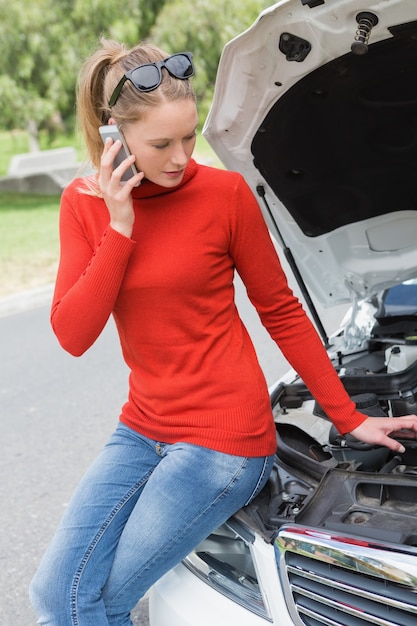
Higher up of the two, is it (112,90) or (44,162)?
(112,90)

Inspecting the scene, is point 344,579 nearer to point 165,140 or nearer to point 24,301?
point 165,140

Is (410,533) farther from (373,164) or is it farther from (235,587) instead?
(373,164)

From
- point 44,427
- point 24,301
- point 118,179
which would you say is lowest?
point 24,301

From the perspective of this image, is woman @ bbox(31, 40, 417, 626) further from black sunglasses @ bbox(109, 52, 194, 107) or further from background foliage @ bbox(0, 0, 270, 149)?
background foliage @ bbox(0, 0, 270, 149)

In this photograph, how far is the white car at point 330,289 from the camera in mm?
1820

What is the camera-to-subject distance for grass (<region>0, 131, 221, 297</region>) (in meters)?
9.33

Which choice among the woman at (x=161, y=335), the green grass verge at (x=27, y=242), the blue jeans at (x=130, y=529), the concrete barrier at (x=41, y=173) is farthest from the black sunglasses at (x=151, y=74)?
Answer: the concrete barrier at (x=41, y=173)

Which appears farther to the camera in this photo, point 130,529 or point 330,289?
point 330,289

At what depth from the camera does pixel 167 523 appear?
6.50 feet

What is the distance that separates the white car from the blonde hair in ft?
0.84

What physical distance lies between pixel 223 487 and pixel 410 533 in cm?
51

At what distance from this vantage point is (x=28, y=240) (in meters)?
11.6

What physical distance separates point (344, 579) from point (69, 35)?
16.1 metres

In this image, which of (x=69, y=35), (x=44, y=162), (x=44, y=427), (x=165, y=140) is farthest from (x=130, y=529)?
(x=44, y=162)
